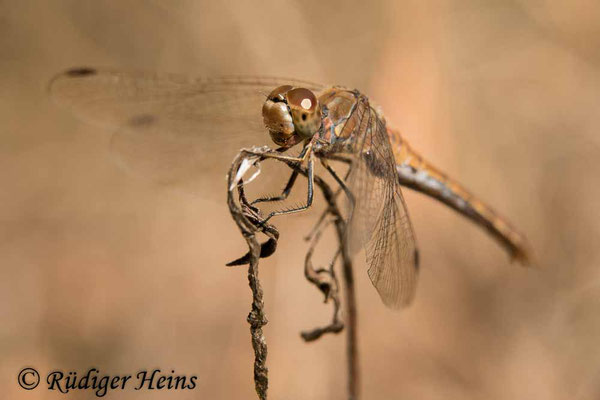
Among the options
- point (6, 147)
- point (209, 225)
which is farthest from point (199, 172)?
point (6, 147)

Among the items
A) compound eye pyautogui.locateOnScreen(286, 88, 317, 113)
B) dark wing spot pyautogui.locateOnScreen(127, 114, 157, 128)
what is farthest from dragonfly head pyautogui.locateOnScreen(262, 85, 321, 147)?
dark wing spot pyautogui.locateOnScreen(127, 114, 157, 128)

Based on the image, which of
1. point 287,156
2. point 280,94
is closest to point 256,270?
point 287,156

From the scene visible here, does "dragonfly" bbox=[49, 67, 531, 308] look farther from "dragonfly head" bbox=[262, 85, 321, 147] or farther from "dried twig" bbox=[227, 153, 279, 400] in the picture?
"dried twig" bbox=[227, 153, 279, 400]

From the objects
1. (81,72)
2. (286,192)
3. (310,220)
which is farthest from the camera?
(310,220)

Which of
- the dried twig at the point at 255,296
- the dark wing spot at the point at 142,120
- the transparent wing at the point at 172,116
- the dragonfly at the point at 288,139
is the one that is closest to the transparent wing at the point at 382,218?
the dragonfly at the point at 288,139

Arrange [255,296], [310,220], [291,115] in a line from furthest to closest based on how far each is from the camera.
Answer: [310,220]
[291,115]
[255,296]

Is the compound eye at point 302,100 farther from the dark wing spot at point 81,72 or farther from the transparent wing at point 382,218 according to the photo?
the dark wing spot at point 81,72

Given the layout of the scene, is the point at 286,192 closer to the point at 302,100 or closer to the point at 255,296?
the point at 302,100
